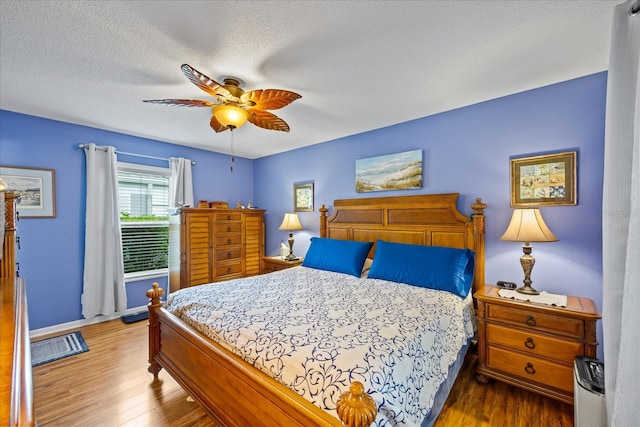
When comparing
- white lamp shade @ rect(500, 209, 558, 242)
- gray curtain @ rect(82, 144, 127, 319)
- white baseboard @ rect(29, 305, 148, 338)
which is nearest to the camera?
white lamp shade @ rect(500, 209, 558, 242)

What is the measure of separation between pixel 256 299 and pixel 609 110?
2.10 m

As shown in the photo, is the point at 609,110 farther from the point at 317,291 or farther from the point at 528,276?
the point at 317,291

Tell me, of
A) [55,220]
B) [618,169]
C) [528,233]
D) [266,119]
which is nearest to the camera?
[618,169]

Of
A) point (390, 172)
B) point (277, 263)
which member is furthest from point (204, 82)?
point (277, 263)

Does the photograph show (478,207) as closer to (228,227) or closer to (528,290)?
(528,290)

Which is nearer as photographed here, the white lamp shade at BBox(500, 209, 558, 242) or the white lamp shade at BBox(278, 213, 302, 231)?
the white lamp shade at BBox(500, 209, 558, 242)

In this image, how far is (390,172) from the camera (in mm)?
3254

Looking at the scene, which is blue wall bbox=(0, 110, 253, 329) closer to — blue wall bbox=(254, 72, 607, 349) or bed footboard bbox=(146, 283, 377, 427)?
bed footboard bbox=(146, 283, 377, 427)

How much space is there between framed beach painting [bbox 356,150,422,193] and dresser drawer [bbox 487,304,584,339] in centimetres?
142

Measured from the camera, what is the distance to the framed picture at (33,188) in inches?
113

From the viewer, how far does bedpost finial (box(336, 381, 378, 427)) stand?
0.89 metres

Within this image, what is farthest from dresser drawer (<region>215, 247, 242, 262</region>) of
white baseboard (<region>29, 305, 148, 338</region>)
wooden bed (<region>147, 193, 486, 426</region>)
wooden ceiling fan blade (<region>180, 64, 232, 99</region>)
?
wooden ceiling fan blade (<region>180, 64, 232, 99</region>)

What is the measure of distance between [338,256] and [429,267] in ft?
3.24

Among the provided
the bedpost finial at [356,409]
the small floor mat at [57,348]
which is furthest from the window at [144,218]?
the bedpost finial at [356,409]
